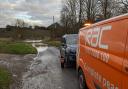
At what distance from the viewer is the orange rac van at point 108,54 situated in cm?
485

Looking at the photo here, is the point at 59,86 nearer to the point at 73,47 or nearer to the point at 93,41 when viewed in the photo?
the point at 93,41

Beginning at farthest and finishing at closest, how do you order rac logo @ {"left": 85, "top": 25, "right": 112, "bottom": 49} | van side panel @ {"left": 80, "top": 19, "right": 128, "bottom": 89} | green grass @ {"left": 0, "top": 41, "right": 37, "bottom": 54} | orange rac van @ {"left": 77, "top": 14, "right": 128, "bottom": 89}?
green grass @ {"left": 0, "top": 41, "right": 37, "bottom": 54} → rac logo @ {"left": 85, "top": 25, "right": 112, "bottom": 49} → van side panel @ {"left": 80, "top": 19, "right": 128, "bottom": 89} → orange rac van @ {"left": 77, "top": 14, "right": 128, "bottom": 89}

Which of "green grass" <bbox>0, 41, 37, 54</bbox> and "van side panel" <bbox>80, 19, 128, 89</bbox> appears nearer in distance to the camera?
"van side panel" <bbox>80, 19, 128, 89</bbox>

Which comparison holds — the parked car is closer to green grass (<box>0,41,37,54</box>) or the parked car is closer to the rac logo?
the rac logo

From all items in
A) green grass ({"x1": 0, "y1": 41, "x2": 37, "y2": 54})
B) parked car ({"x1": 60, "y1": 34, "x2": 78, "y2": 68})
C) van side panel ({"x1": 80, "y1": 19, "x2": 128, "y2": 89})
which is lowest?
green grass ({"x1": 0, "y1": 41, "x2": 37, "y2": 54})

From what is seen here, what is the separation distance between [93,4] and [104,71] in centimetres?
3528

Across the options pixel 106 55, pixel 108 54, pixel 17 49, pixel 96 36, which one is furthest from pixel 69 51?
pixel 17 49

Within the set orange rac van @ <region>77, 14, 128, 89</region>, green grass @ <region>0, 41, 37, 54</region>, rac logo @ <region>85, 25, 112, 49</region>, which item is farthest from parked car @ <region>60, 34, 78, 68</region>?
green grass @ <region>0, 41, 37, 54</region>

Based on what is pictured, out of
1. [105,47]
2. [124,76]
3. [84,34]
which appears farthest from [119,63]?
[84,34]

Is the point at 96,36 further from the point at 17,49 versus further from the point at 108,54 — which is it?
the point at 17,49

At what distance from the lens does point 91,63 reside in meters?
7.25

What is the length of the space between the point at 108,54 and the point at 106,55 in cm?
12

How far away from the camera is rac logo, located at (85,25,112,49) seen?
6012 mm

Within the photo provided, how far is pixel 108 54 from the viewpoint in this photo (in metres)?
5.55
